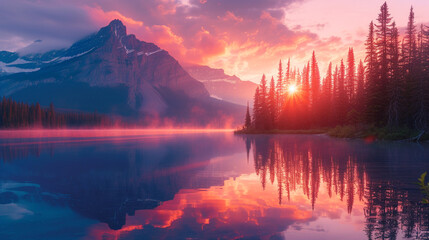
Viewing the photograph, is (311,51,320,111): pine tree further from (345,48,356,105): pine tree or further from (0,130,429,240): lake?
(0,130,429,240): lake

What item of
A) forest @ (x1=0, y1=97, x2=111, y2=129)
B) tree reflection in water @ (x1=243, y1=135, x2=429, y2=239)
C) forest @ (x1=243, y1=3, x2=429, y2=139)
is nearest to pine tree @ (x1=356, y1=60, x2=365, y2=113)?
forest @ (x1=243, y1=3, x2=429, y2=139)

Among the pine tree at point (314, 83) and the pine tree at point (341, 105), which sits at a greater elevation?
the pine tree at point (314, 83)

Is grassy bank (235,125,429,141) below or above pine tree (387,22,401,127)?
below

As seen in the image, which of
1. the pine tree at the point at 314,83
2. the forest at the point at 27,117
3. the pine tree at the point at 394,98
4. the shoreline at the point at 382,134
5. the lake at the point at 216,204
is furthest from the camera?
the forest at the point at 27,117

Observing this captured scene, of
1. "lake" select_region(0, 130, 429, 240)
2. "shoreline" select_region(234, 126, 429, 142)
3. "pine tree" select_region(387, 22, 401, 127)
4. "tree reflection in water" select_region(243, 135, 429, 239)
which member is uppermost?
"pine tree" select_region(387, 22, 401, 127)

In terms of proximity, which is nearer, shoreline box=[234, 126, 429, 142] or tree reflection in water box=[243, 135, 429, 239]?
tree reflection in water box=[243, 135, 429, 239]

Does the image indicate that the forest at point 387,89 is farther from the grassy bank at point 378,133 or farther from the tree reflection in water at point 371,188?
the tree reflection in water at point 371,188

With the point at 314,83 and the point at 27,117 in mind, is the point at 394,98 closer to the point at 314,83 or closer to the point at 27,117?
the point at 314,83

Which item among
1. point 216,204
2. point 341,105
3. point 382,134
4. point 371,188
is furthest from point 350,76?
point 216,204

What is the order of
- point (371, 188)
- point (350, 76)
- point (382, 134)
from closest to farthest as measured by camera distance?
1. point (371, 188)
2. point (382, 134)
3. point (350, 76)

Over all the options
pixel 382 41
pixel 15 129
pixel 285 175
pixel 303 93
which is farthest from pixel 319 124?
pixel 15 129

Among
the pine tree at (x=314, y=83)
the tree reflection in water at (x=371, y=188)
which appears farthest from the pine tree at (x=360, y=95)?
the tree reflection in water at (x=371, y=188)

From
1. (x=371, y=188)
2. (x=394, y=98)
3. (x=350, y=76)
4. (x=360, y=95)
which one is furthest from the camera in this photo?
(x=350, y=76)

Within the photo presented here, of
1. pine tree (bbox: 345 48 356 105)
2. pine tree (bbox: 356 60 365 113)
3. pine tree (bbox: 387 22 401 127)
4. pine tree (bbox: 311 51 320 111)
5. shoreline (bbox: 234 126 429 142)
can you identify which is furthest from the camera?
pine tree (bbox: 311 51 320 111)
